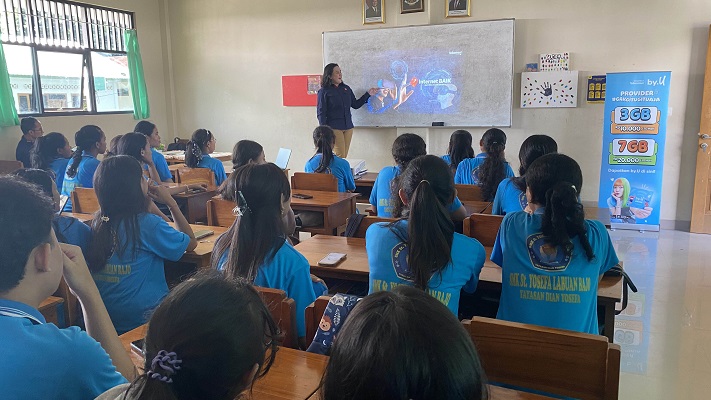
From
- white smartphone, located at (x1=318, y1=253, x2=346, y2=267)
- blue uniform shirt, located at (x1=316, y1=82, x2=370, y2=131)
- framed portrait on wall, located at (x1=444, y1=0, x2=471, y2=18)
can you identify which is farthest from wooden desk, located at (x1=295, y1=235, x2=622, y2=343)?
framed portrait on wall, located at (x1=444, y1=0, x2=471, y2=18)

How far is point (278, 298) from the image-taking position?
5.18ft

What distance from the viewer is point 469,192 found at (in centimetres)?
362

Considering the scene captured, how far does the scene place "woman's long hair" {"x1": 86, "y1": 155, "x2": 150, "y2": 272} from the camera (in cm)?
214

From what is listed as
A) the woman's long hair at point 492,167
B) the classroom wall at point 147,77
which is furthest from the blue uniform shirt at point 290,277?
the classroom wall at point 147,77

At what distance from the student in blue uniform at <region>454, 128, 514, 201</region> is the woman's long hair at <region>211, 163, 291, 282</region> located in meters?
2.06

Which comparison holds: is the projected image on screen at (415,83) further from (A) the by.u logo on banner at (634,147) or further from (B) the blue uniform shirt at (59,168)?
(B) the blue uniform shirt at (59,168)

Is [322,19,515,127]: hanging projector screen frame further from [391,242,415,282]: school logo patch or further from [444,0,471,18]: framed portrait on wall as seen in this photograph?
[391,242,415,282]: school logo patch

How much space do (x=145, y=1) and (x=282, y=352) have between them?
746cm

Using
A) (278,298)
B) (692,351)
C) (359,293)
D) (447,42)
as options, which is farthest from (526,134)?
(278,298)

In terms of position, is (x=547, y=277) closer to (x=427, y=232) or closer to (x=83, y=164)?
(x=427, y=232)

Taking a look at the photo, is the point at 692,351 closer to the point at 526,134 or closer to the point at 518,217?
the point at 518,217

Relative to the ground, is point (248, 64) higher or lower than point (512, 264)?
higher

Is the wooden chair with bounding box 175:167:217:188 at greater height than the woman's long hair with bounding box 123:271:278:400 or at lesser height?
lesser

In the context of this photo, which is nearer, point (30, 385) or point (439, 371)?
point (439, 371)
